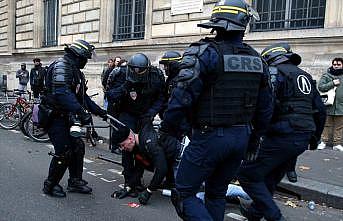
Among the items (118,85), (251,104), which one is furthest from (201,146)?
(118,85)

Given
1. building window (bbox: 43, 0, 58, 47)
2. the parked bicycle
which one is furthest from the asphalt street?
building window (bbox: 43, 0, 58, 47)

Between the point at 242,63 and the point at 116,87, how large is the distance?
91.1 inches

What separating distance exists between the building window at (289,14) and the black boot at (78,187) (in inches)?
249

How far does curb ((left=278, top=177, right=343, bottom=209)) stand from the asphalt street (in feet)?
0.35

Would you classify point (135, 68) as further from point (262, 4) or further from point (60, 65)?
point (262, 4)

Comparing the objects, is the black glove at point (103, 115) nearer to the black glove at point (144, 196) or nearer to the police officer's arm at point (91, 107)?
the police officer's arm at point (91, 107)

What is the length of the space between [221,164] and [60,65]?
2335mm

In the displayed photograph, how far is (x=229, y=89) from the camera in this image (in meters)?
2.96

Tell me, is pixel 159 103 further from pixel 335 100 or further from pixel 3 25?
pixel 3 25

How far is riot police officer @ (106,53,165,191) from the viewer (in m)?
4.73

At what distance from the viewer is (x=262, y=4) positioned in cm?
1020

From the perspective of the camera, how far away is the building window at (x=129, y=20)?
1416 cm

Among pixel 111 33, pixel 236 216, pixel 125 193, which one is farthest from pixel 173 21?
pixel 236 216

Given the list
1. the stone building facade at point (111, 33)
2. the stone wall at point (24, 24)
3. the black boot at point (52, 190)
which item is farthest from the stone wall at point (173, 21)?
the stone wall at point (24, 24)
